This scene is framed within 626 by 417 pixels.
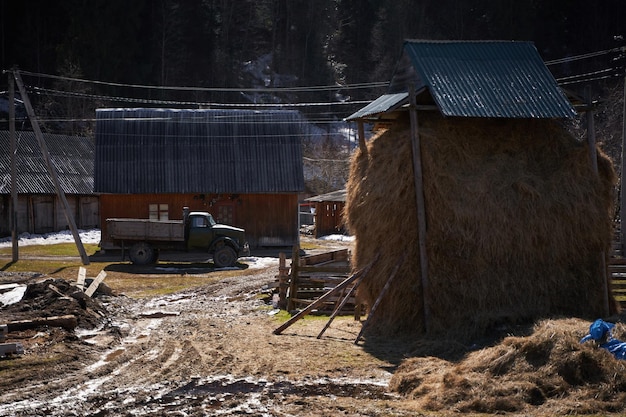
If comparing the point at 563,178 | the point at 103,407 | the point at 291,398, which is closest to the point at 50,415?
the point at 103,407

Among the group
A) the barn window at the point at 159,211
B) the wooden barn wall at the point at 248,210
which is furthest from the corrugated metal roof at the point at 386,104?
the barn window at the point at 159,211

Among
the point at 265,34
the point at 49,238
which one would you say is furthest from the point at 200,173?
the point at 265,34

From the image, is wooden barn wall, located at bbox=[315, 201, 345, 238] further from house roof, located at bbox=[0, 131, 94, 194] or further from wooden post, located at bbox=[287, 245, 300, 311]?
wooden post, located at bbox=[287, 245, 300, 311]

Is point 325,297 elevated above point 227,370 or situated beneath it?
elevated above

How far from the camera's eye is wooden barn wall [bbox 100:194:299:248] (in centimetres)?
3759

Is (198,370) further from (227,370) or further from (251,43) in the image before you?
(251,43)

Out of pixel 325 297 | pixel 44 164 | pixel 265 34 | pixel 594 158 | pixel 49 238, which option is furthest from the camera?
pixel 265 34

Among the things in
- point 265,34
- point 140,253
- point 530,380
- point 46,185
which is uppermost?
point 265,34

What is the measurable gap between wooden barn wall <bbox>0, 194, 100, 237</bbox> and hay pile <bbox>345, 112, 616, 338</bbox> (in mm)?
33045

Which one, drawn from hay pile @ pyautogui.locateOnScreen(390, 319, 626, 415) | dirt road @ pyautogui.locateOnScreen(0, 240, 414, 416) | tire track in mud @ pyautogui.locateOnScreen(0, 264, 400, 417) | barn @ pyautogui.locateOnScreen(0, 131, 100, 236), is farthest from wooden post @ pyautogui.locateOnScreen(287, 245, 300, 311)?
barn @ pyautogui.locateOnScreen(0, 131, 100, 236)

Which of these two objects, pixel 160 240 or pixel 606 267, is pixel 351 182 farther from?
pixel 160 240

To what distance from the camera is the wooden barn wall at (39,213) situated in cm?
4291

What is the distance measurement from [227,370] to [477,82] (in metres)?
8.46

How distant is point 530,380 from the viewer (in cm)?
996
